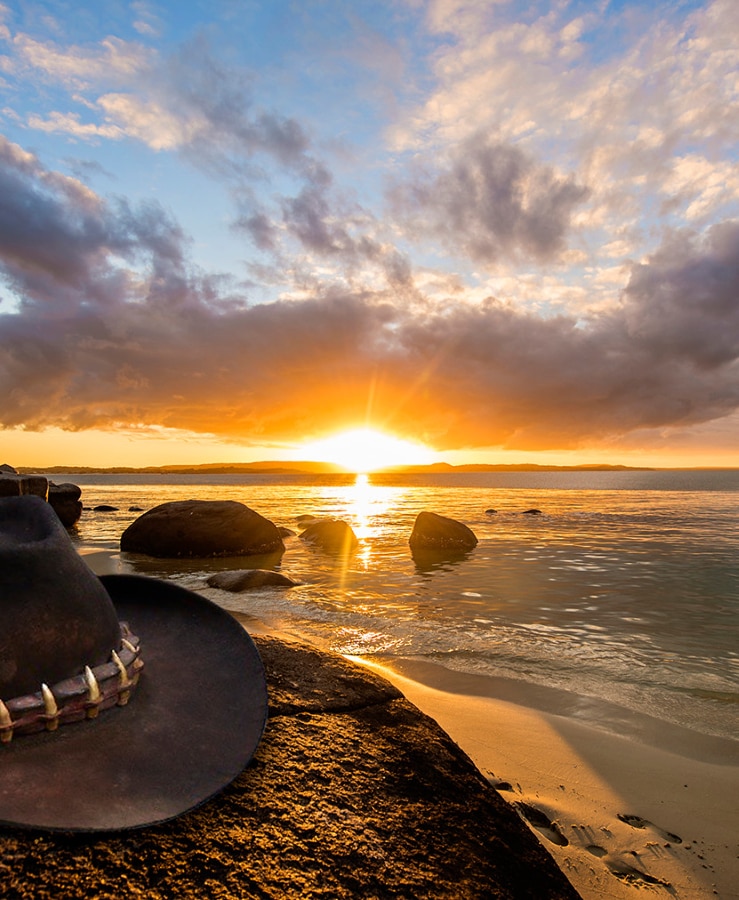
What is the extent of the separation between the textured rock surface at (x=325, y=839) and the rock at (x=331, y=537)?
44.8ft

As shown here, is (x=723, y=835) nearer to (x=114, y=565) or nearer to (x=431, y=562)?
(x=431, y=562)

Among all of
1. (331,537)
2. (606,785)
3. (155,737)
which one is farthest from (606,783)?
(331,537)

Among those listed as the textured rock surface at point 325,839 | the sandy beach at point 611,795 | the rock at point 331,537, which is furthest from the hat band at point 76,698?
the rock at point 331,537

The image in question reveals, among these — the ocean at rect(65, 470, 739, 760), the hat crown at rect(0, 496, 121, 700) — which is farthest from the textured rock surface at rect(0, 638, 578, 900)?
the ocean at rect(65, 470, 739, 760)

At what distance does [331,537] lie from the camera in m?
16.9

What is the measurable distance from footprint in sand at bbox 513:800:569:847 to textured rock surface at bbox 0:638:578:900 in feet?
2.10

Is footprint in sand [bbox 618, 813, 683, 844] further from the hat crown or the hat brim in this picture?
the hat crown

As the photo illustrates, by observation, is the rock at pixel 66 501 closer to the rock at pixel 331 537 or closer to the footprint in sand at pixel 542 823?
the rock at pixel 331 537

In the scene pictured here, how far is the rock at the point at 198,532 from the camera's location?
14.1 m

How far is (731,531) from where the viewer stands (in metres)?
20.9

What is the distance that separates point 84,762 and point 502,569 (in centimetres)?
1195

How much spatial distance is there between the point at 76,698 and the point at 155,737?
0.92 feet

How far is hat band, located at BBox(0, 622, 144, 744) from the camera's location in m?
1.37

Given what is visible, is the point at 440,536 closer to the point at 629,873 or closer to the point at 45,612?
the point at 629,873
